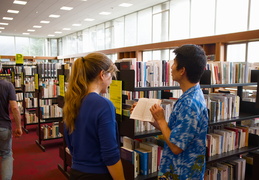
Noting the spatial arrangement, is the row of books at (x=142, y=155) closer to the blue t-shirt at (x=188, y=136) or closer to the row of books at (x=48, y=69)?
the blue t-shirt at (x=188, y=136)

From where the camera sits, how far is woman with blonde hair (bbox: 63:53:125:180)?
1.30 metres

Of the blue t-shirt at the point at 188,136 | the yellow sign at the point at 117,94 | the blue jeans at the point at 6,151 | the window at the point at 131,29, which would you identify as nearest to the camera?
the blue t-shirt at the point at 188,136

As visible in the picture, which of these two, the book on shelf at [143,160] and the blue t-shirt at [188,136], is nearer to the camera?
the blue t-shirt at [188,136]

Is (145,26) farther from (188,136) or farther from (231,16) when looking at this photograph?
(188,136)

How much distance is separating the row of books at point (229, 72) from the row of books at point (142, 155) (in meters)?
1.26

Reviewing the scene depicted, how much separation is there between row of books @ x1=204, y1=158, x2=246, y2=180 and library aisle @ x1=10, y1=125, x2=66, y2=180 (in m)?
2.33

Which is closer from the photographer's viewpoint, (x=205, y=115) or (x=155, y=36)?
(x=205, y=115)

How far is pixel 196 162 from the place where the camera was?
161cm

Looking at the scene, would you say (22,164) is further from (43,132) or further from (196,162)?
(196,162)

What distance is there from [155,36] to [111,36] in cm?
378

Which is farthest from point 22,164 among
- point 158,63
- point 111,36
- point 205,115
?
point 111,36

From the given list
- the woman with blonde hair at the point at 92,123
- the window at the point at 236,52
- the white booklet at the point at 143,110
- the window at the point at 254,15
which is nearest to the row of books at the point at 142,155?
the white booklet at the point at 143,110

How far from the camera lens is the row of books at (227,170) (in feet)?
10.1

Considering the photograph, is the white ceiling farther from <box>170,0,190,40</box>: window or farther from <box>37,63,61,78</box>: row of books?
<box>37,63,61,78</box>: row of books
